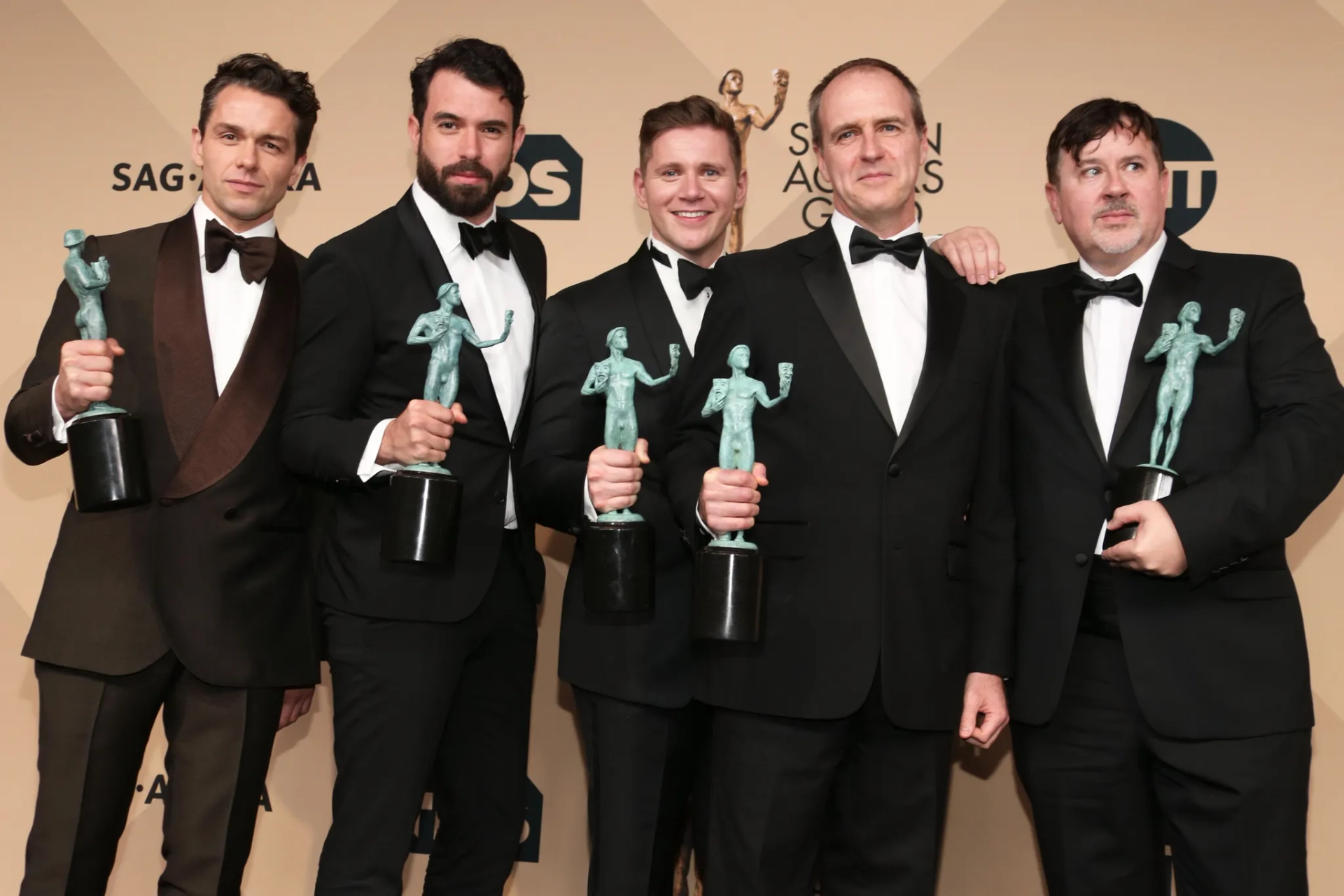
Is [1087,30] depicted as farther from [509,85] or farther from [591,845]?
[591,845]

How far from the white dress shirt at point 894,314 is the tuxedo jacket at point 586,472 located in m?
0.46

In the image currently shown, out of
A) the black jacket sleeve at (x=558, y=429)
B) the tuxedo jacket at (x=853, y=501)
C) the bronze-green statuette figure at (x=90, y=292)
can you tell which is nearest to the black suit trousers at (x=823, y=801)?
the tuxedo jacket at (x=853, y=501)

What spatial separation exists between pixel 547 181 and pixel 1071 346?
1.90 metres

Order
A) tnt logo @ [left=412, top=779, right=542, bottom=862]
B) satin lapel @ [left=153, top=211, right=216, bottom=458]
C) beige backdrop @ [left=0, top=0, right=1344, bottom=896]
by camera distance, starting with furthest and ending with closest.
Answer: tnt logo @ [left=412, top=779, right=542, bottom=862] < beige backdrop @ [left=0, top=0, right=1344, bottom=896] < satin lapel @ [left=153, top=211, right=216, bottom=458]

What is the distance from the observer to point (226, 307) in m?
2.79

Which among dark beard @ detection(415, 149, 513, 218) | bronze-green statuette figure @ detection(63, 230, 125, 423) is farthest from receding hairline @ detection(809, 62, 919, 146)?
bronze-green statuette figure @ detection(63, 230, 125, 423)

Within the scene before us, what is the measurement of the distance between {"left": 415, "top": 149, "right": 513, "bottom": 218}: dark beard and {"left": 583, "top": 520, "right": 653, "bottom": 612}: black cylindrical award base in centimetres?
93

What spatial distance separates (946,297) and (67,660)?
2.02 m

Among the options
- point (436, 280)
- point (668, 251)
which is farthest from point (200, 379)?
point (668, 251)

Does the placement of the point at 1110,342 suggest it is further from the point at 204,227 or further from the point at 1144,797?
the point at 204,227

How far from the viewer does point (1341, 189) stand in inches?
140

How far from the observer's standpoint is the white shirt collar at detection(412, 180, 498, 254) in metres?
2.86

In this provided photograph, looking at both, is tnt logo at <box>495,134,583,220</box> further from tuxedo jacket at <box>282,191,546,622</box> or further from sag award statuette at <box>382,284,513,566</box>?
sag award statuette at <box>382,284,513,566</box>

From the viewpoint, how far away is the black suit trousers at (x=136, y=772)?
8.40 ft
